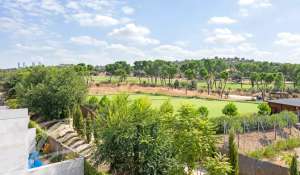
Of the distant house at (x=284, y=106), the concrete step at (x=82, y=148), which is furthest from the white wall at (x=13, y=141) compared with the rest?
the distant house at (x=284, y=106)

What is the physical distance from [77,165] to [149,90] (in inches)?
1606

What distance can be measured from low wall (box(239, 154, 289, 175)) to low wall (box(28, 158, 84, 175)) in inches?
289

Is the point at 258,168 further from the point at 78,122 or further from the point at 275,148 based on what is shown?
the point at 78,122

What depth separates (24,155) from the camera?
415 inches

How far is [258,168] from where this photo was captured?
12.1m

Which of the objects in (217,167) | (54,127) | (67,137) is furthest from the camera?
(54,127)

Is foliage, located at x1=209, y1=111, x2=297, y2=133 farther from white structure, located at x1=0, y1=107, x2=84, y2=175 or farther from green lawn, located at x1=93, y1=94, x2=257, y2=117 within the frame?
white structure, located at x1=0, y1=107, x2=84, y2=175

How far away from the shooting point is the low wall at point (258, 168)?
448 inches

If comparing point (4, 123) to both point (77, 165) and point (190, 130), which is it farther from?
point (190, 130)

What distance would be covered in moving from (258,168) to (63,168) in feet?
27.2

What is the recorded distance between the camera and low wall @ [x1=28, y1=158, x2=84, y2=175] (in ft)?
34.9

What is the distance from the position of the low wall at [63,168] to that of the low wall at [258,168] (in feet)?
24.1

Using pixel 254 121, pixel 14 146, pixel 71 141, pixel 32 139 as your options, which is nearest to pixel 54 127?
pixel 71 141

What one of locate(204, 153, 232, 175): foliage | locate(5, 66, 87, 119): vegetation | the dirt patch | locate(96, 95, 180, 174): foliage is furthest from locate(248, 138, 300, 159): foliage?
the dirt patch
